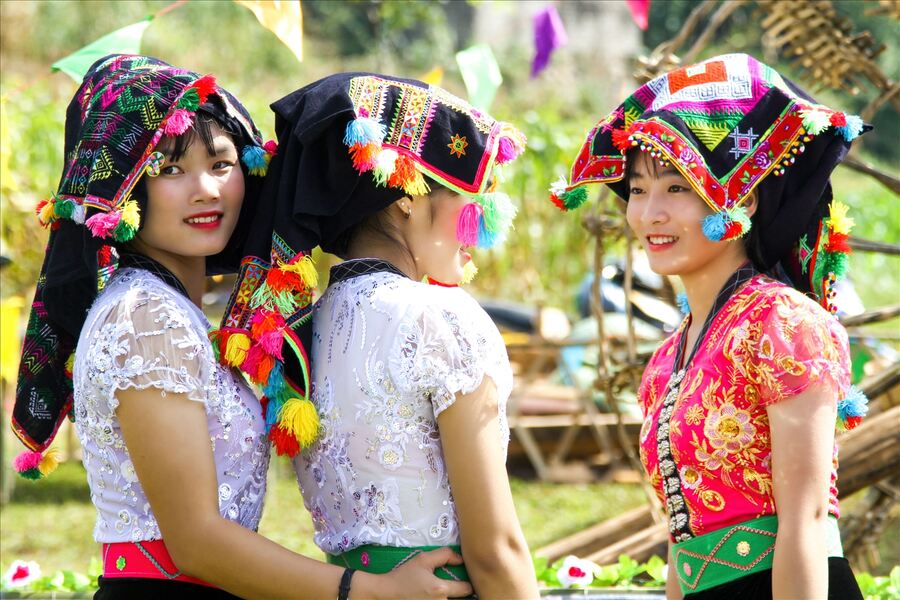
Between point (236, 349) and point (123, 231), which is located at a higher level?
point (123, 231)

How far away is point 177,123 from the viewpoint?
1.95 m

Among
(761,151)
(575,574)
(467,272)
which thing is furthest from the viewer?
(575,574)

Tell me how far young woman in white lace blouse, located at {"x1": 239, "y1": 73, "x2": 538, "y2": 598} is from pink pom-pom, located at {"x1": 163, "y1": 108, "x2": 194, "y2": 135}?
0.18m

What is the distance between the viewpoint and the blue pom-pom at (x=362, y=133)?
186 centimetres

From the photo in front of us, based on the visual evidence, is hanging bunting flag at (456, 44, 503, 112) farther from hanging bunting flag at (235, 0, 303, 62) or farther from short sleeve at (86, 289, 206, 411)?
short sleeve at (86, 289, 206, 411)

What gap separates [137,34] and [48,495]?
3783 millimetres

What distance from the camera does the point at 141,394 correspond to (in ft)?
5.88

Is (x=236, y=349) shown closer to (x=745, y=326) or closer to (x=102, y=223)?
(x=102, y=223)

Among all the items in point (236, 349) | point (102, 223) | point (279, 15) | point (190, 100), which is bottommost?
point (236, 349)

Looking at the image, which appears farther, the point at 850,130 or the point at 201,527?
the point at 850,130

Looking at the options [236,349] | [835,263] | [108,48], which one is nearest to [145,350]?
[236,349]

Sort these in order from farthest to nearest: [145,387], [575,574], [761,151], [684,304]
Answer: [575,574], [684,304], [761,151], [145,387]

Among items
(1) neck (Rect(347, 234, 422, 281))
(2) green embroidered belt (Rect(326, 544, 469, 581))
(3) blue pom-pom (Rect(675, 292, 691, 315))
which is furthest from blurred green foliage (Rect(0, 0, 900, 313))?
(2) green embroidered belt (Rect(326, 544, 469, 581))

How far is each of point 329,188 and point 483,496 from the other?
0.61m
